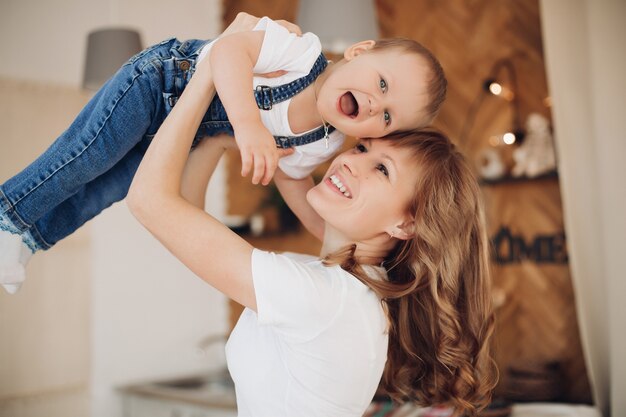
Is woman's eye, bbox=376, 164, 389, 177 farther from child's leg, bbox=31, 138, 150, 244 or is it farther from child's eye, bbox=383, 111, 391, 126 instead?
child's leg, bbox=31, 138, 150, 244

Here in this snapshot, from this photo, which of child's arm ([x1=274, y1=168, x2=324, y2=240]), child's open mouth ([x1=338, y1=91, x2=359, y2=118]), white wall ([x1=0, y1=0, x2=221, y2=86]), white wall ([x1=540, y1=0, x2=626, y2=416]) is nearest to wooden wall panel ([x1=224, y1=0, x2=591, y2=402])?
white wall ([x1=540, y1=0, x2=626, y2=416])

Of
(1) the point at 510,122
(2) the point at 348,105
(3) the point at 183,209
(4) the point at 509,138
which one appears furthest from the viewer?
(1) the point at 510,122

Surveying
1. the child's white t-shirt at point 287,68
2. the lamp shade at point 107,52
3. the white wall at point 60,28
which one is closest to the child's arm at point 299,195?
the child's white t-shirt at point 287,68

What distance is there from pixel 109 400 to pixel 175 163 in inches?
116

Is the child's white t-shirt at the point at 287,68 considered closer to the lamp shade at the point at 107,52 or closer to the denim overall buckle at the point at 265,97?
the denim overall buckle at the point at 265,97

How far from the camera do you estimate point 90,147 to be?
1.39 m

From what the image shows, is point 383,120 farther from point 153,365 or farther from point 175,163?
point 153,365

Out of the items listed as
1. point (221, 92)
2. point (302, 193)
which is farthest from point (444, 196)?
point (221, 92)

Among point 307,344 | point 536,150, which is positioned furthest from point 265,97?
point 536,150

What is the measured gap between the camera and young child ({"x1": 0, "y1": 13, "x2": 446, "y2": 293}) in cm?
140

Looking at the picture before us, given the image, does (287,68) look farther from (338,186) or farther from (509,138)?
(509,138)

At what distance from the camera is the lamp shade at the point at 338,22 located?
222 cm

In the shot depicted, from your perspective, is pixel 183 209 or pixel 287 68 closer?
pixel 183 209

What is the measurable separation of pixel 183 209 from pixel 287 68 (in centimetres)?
39
